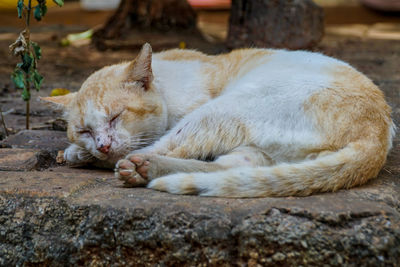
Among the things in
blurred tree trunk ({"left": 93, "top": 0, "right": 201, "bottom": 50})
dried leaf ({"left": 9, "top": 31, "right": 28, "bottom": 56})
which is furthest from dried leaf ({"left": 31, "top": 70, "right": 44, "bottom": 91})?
blurred tree trunk ({"left": 93, "top": 0, "right": 201, "bottom": 50})

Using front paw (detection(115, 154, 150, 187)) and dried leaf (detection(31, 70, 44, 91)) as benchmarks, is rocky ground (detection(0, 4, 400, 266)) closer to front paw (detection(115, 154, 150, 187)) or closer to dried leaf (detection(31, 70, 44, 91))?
front paw (detection(115, 154, 150, 187))

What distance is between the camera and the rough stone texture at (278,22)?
241 inches

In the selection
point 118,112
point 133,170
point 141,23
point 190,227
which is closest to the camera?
point 190,227

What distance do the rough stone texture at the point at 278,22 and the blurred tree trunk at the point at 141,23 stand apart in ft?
3.47

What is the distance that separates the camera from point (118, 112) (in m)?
2.79

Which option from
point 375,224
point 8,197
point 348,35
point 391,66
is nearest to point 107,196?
point 8,197

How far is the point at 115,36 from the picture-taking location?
700 centimetres

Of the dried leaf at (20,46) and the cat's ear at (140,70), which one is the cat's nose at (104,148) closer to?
the cat's ear at (140,70)

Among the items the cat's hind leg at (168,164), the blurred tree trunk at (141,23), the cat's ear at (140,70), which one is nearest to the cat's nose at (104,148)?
the cat's hind leg at (168,164)

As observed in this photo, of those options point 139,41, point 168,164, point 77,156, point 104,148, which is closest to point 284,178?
point 168,164

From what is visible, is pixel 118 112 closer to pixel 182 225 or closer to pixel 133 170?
pixel 133 170

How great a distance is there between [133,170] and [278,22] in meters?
4.22

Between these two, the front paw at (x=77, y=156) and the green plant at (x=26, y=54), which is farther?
the green plant at (x=26, y=54)

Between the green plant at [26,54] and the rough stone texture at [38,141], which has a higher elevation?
the green plant at [26,54]
